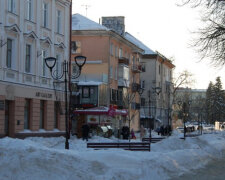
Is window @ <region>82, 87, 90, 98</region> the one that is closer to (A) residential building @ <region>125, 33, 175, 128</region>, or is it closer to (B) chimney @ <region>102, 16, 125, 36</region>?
(B) chimney @ <region>102, 16, 125, 36</region>

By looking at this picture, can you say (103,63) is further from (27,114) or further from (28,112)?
(27,114)

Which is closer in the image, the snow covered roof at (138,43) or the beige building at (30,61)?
the beige building at (30,61)

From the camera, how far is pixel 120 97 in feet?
185

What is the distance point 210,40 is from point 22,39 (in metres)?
11.8

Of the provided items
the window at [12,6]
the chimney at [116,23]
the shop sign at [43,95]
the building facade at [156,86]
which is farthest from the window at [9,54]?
the building facade at [156,86]

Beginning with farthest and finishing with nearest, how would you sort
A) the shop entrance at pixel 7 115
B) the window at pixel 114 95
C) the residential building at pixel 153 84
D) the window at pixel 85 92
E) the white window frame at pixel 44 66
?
the residential building at pixel 153 84
the window at pixel 114 95
the window at pixel 85 92
the white window frame at pixel 44 66
the shop entrance at pixel 7 115

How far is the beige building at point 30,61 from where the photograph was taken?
2905cm

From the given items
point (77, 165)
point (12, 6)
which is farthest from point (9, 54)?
point (77, 165)

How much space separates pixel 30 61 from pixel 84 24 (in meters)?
21.7

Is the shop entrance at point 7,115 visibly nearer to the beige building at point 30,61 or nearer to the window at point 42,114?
the beige building at point 30,61

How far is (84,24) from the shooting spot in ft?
176

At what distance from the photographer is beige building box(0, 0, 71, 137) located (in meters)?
29.0

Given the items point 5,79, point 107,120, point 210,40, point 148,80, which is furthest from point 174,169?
point 148,80

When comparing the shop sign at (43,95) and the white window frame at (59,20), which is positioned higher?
the white window frame at (59,20)
